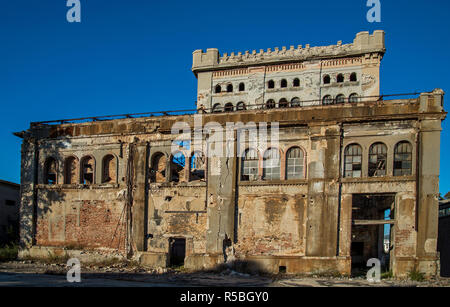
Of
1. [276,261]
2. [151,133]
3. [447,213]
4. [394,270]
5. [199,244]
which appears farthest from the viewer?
[447,213]

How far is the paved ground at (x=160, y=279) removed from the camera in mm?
12754

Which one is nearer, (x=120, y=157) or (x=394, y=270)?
(x=394, y=270)

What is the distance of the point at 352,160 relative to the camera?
629 inches

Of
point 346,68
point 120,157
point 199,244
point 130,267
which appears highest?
point 346,68

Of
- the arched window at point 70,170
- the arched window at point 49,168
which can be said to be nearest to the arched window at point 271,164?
the arched window at point 70,170

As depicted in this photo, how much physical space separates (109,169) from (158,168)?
7.78ft

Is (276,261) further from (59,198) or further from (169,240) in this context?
(59,198)

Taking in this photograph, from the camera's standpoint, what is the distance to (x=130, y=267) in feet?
56.3

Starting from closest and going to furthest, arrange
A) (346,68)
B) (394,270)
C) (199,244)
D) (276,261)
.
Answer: (394,270)
(276,261)
(199,244)
(346,68)

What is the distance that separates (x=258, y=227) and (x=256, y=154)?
2.95 meters

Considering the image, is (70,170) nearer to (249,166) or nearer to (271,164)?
(249,166)

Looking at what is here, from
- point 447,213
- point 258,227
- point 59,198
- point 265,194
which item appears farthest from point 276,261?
point 447,213

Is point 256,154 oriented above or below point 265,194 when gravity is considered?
above

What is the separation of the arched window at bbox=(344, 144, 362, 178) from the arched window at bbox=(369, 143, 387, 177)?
43cm
